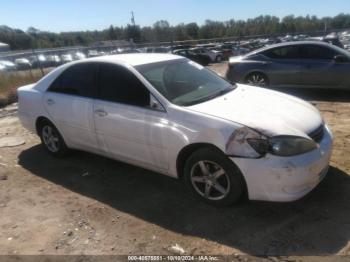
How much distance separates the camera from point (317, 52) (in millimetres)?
9156

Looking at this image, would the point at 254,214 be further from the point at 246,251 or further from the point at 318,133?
the point at 318,133

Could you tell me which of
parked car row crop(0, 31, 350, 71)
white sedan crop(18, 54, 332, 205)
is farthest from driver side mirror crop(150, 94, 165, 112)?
parked car row crop(0, 31, 350, 71)

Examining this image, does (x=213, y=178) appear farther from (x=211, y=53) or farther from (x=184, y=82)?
(x=211, y=53)

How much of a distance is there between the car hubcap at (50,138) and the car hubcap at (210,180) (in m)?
2.60

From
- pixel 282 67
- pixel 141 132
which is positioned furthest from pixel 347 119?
pixel 141 132

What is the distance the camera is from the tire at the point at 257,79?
970cm

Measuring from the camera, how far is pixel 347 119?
6.96m

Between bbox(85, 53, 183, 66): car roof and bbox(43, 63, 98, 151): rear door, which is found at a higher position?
bbox(85, 53, 183, 66): car roof

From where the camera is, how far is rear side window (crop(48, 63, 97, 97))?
509cm

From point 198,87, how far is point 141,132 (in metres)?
0.91

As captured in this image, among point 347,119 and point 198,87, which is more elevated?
point 198,87

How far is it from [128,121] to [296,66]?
600cm

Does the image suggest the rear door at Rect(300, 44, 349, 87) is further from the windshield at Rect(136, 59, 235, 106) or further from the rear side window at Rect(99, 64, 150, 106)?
the rear side window at Rect(99, 64, 150, 106)

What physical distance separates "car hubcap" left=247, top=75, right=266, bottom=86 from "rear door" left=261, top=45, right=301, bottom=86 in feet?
0.66
